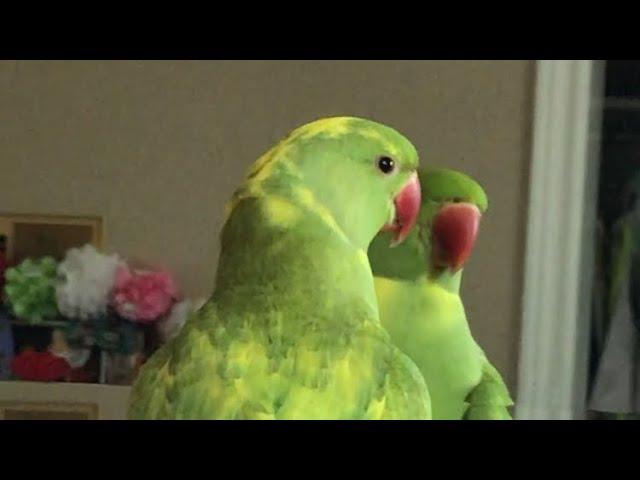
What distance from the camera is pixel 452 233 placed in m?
0.66

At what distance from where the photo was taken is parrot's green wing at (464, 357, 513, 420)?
625 millimetres

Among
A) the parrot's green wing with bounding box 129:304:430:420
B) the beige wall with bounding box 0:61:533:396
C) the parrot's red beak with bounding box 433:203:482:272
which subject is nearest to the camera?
the parrot's green wing with bounding box 129:304:430:420

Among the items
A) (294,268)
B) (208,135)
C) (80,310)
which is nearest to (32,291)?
(80,310)

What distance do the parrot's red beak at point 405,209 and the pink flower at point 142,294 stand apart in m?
0.27

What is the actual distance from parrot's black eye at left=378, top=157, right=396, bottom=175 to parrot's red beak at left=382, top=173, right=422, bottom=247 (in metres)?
0.02

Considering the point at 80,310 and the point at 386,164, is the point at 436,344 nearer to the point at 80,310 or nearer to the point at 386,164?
the point at 386,164

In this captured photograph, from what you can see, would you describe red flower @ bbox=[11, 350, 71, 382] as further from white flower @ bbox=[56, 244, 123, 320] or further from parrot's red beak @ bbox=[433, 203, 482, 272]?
parrot's red beak @ bbox=[433, 203, 482, 272]

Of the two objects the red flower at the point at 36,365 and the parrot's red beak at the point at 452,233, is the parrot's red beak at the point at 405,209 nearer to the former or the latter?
the parrot's red beak at the point at 452,233

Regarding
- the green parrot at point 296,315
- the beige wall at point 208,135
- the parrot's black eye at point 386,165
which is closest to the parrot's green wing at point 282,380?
the green parrot at point 296,315

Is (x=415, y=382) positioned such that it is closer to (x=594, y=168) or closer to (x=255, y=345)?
(x=255, y=345)

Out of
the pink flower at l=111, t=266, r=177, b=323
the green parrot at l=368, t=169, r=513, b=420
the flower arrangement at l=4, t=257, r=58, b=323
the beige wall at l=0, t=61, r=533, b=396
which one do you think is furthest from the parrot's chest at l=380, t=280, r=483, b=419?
the flower arrangement at l=4, t=257, r=58, b=323

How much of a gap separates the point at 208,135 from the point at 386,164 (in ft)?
0.92
